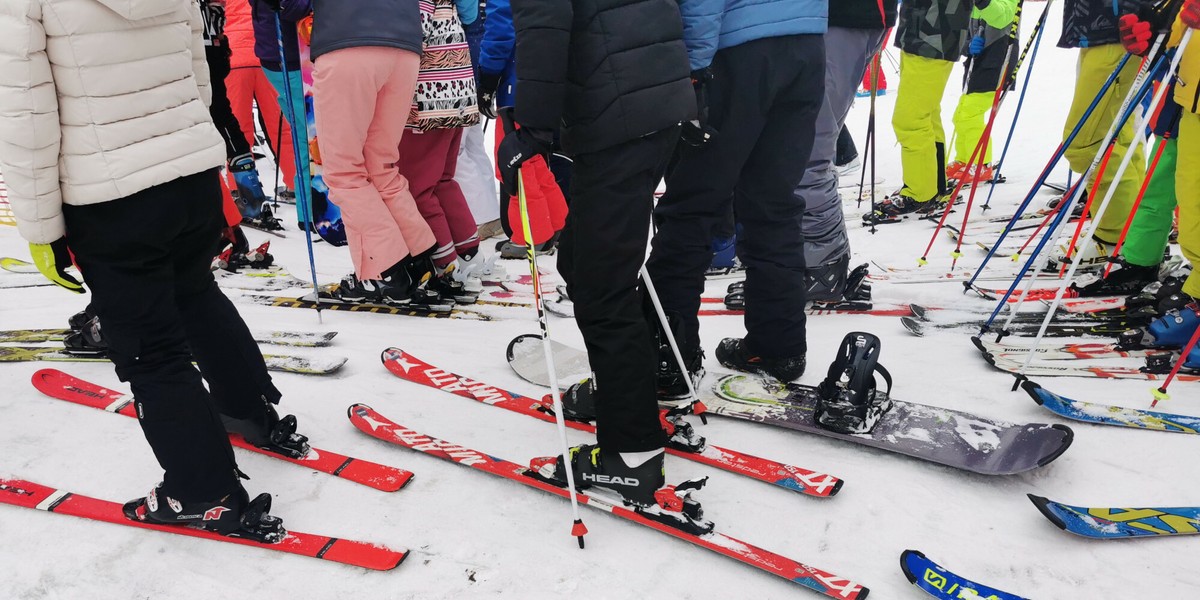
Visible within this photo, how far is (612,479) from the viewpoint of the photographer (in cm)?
240

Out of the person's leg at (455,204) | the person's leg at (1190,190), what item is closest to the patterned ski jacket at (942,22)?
the person's leg at (1190,190)

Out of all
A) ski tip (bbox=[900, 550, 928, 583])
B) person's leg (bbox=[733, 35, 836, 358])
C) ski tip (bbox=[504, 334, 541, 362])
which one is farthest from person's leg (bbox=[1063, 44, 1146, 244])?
ski tip (bbox=[504, 334, 541, 362])

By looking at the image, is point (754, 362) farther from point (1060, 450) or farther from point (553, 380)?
point (553, 380)

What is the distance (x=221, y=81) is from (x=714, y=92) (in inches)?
148

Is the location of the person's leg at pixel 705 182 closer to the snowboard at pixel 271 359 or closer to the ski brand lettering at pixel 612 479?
the ski brand lettering at pixel 612 479

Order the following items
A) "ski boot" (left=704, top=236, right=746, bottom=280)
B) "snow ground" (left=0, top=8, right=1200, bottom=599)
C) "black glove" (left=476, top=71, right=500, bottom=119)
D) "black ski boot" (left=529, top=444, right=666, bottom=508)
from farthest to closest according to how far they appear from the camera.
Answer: "ski boot" (left=704, top=236, right=746, bottom=280) → "black glove" (left=476, top=71, right=500, bottom=119) → "black ski boot" (left=529, top=444, right=666, bottom=508) → "snow ground" (left=0, top=8, right=1200, bottom=599)

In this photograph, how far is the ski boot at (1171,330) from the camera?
10.9 feet

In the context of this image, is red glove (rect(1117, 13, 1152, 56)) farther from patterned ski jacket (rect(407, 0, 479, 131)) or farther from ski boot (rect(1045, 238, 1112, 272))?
patterned ski jacket (rect(407, 0, 479, 131))

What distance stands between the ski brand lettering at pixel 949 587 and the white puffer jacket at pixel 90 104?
2.37 meters

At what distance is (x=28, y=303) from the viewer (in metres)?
4.37

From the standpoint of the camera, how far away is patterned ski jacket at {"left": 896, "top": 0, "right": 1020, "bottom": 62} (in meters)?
5.84

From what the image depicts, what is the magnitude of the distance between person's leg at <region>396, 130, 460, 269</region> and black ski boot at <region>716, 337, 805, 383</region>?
1965 mm

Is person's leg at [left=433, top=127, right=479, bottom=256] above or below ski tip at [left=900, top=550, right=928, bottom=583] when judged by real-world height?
above

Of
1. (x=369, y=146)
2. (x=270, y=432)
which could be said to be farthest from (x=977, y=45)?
(x=270, y=432)
